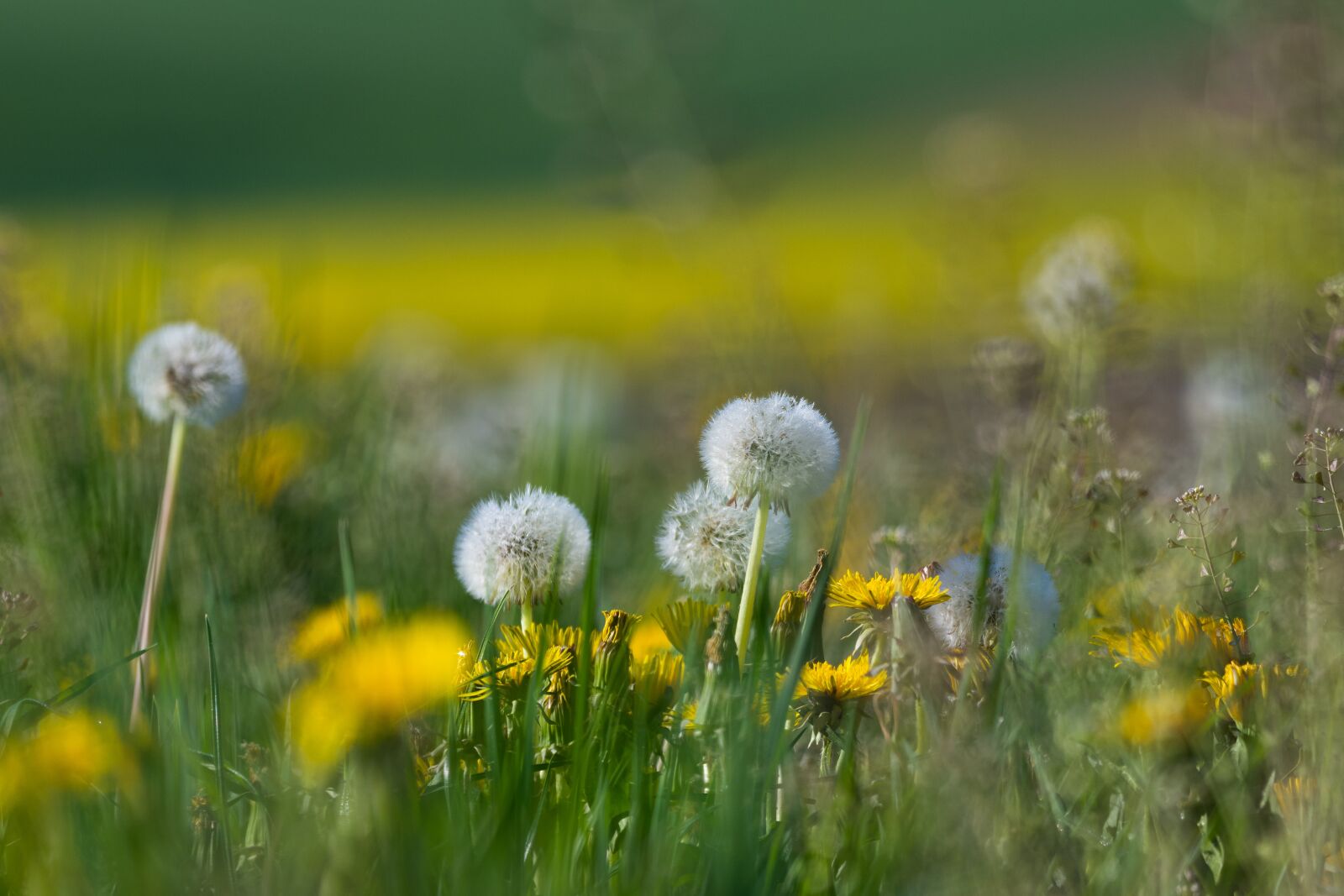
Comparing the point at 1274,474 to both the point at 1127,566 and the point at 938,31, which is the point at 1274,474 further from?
the point at 938,31

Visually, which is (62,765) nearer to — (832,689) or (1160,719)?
(832,689)

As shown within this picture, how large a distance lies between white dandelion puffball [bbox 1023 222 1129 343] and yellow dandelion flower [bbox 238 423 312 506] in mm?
1765

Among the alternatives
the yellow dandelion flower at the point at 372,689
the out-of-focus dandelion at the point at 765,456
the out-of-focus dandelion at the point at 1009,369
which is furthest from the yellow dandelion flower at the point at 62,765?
the out-of-focus dandelion at the point at 1009,369

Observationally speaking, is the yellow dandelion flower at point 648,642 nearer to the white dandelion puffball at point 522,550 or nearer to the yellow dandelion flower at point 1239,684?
the white dandelion puffball at point 522,550

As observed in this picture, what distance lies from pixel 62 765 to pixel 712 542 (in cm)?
82

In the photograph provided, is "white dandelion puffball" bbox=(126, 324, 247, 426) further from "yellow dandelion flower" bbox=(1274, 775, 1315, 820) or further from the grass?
"yellow dandelion flower" bbox=(1274, 775, 1315, 820)

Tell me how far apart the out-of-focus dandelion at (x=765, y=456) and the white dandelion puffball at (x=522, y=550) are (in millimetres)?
227

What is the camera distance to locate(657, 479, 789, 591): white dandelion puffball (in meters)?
1.83

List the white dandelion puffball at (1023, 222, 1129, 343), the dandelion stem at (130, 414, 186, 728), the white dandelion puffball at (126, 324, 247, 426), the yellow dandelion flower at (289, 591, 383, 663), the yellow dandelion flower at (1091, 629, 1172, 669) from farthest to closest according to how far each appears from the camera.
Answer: the white dandelion puffball at (1023, 222, 1129, 343) → the white dandelion puffball at (126, 324, 247, 426) → the yellow dandelion flower at (289, 591, 383, 663) → the dandelion stem at (130, 414, 186, 728) → the yellow dandelion flower at (1091, 629, 1172, 669)

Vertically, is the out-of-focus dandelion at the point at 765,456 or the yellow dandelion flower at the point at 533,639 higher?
the out-of-focus dandelion at the point at 765,456

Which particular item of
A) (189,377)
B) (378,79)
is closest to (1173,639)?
(189,377)

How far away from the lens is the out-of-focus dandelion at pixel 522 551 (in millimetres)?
1815

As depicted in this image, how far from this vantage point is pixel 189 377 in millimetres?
2080

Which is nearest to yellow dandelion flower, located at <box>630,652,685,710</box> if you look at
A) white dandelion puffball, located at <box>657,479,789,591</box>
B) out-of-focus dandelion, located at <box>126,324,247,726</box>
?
white dandelion puffball, located at <box>657,479,789,591</box>
